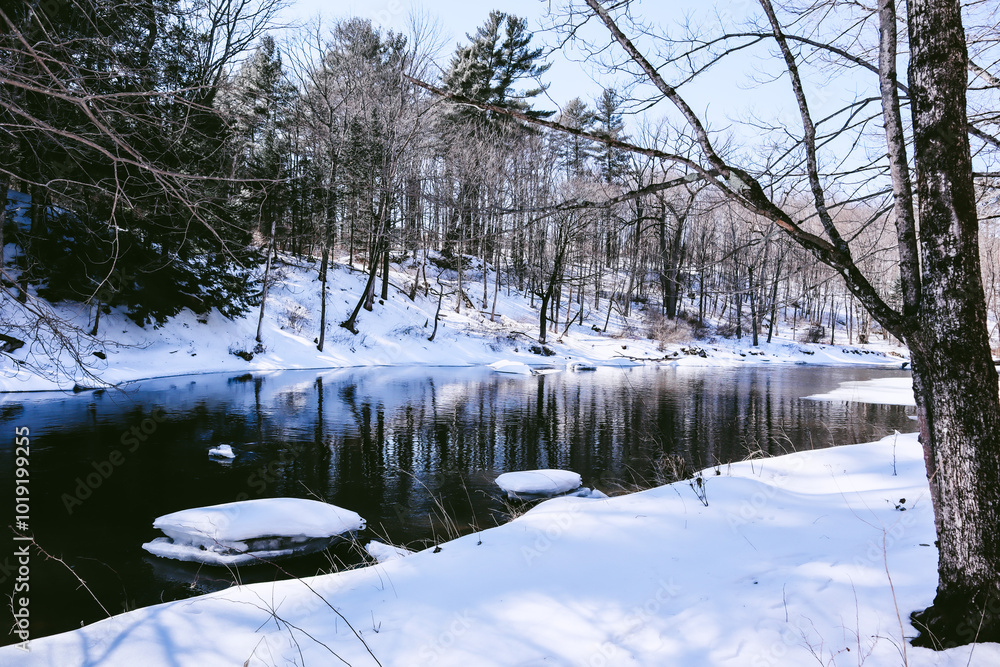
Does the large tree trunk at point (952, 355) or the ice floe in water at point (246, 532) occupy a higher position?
the large tree trunk at point (952, 355)

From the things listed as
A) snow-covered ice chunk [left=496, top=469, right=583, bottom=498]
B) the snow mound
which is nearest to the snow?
the snow mound

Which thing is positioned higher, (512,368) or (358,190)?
(358,190)

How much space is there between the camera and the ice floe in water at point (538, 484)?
25.9ft

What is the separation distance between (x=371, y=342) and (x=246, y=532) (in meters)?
20.0

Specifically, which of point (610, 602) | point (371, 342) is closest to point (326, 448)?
point (610, 602)

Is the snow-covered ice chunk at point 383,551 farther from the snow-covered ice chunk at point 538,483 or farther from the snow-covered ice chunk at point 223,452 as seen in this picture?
the snow-covered ice chunk at point 223,452

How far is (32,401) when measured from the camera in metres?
13.9

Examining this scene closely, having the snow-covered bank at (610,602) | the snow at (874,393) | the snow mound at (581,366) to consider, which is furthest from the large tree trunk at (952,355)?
the snow mound at (581,366)

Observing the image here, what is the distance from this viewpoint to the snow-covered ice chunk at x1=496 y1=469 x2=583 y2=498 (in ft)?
25.9

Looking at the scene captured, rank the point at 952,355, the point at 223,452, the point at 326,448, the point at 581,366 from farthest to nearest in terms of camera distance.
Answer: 1. the point at 581,366
2. the point at 326,448
3. the point at 223,452
4. the point at 952,355

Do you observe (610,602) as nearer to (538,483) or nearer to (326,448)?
(538,483)

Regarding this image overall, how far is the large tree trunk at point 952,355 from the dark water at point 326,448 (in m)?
4.67

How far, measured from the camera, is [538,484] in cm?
795

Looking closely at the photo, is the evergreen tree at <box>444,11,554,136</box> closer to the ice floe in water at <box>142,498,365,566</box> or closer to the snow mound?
the snow mound
